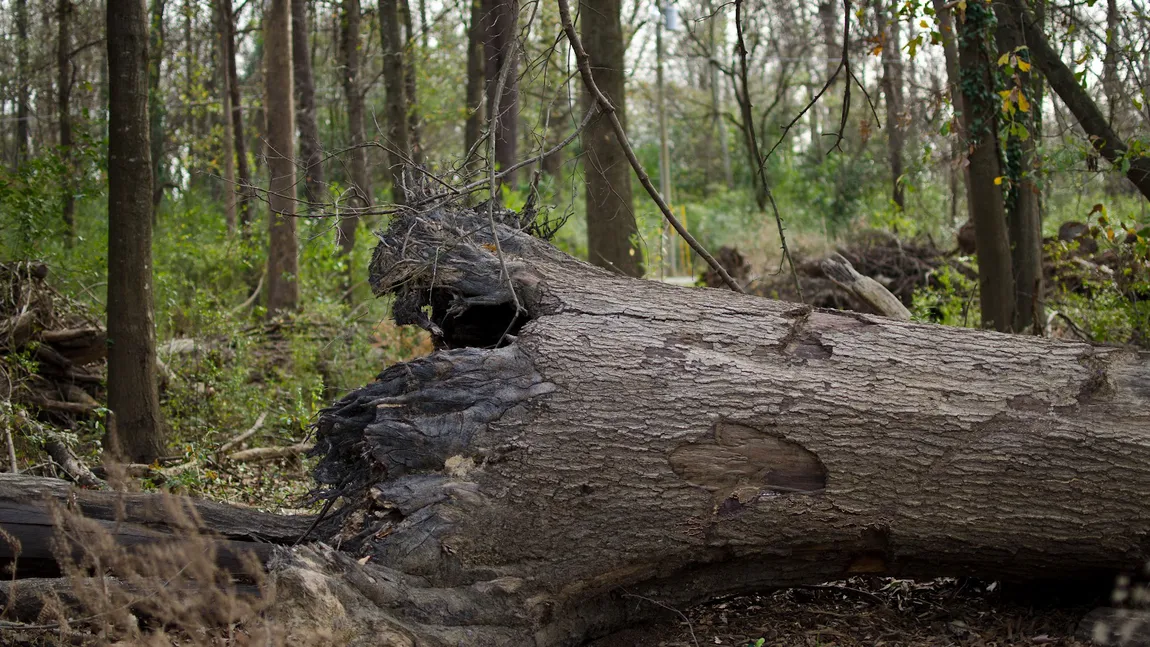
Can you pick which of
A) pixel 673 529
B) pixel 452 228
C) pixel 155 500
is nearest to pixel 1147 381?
pixel 673 529

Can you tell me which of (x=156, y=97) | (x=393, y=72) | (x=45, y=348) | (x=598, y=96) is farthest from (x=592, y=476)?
(x=156, y=97)

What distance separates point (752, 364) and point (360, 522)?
1.68 m

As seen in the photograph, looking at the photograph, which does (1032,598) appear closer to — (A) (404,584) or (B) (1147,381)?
(B) (1147,381)

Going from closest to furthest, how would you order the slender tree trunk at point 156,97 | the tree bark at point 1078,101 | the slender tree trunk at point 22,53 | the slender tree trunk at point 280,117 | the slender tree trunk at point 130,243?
the slender tree trunk at point 130,243 → the tree bark at point 1078,101 → the slender tree trunk at point 280,117 → the slender tree trunk at point 156,97 → the slender tree trunk at point 22,53

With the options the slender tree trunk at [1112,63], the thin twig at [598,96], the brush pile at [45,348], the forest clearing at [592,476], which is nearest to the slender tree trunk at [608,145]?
the forest clearing at [592,476]

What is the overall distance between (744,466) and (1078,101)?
14.6ft

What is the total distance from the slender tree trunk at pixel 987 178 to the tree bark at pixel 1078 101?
51cm

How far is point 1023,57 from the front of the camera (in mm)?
6324

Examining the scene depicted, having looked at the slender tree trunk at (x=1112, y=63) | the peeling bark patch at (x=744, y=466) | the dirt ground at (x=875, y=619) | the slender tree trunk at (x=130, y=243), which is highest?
the slender tree trunk at (x=1112, y=63)

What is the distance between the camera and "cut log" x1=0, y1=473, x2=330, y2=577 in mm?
3625

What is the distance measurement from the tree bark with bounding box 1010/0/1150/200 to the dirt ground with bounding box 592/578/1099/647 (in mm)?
3163

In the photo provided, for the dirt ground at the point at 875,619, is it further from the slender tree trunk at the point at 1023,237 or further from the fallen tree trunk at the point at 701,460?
the slender tree trunk at the point at 1023,237

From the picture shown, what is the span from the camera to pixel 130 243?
5.61 meters

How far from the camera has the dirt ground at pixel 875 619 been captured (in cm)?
385
